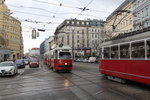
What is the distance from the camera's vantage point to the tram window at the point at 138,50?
955 centimetres

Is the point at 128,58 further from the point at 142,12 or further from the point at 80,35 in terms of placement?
the point at 80,35

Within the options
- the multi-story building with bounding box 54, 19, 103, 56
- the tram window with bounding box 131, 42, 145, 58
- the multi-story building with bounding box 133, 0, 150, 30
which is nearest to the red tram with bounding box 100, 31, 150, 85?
the tram window with bounding box 131, 42, 145, 58

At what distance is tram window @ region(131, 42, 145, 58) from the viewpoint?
955 cm

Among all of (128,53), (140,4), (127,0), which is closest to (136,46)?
(128,53)

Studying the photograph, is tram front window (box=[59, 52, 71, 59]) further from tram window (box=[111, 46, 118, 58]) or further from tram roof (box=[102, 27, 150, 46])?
tram window (box=[111, 46, 118, 58])

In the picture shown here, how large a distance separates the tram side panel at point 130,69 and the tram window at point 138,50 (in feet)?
0.99

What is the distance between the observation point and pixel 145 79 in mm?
9266

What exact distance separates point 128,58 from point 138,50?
105 centimetres

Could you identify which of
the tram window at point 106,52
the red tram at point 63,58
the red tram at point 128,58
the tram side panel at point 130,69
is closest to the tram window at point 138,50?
the red tram at point 128,58

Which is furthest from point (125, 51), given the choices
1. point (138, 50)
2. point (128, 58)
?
point (138, 50)

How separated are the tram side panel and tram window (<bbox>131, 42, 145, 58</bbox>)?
301mm

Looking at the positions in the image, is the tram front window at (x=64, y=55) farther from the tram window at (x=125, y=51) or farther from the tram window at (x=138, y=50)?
the tram window at (x=138, y=50)

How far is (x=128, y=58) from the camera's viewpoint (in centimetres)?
1081

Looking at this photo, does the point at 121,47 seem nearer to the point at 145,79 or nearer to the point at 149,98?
the point at 145,79
